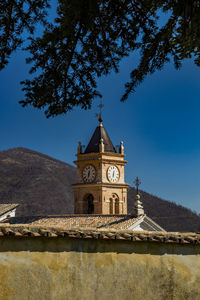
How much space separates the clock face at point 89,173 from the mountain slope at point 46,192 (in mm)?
33599

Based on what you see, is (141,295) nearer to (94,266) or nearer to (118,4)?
(94,266)

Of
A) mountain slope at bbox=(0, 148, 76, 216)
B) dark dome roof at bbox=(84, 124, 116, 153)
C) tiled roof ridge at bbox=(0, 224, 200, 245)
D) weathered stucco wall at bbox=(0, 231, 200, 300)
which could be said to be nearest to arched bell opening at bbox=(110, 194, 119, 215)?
dark dome roof at bbox=(84, 124, 116, 153)

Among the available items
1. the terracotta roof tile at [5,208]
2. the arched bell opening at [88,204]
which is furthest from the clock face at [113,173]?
the terracotta roof tile at [5,208]

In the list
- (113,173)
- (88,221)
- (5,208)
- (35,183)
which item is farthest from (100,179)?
(35,183)

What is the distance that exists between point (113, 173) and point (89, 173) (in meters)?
1.98

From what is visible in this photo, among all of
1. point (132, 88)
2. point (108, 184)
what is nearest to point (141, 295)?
point (132, 88)

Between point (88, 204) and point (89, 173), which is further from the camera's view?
point (88, 204)

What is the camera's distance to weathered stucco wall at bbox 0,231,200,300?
6176 mm

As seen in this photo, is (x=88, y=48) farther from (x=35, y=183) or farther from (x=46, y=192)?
(x=35, y=183)

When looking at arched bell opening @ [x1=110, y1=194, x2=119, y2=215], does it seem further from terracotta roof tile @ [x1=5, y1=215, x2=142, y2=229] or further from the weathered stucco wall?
the weathered stucco wall

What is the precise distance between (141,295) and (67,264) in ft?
5.03

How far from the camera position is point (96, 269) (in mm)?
6660

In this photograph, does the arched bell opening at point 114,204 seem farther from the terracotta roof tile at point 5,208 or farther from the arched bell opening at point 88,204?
the terracotta roof tile at point 5,208

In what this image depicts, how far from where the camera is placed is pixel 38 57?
7.28m
